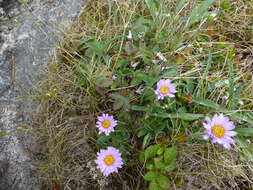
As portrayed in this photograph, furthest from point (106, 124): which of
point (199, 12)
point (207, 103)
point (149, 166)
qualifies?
point (199, 12)

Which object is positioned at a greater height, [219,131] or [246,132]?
[219,131]

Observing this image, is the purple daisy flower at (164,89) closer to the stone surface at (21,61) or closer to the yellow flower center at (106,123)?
the yellow flower center at (106,123)

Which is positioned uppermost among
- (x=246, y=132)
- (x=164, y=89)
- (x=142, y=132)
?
(x=164, y=89)

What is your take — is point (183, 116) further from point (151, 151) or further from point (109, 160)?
point (109, 160)

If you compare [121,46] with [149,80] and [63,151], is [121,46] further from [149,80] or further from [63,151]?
[63,151]

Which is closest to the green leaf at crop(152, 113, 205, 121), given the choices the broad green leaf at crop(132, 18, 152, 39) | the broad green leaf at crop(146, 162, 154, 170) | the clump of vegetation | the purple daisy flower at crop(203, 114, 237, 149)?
the clump of vegetation

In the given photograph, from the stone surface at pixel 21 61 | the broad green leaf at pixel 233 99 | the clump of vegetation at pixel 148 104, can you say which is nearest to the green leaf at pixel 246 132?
the clump of vegetation at pixel 148 104

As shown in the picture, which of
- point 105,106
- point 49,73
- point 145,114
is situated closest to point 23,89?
point 49,73

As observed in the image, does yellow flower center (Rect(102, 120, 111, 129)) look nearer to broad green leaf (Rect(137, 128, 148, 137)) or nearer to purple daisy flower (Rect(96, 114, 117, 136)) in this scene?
purple daisy flower (Rect(96, 114, 117, 136))
